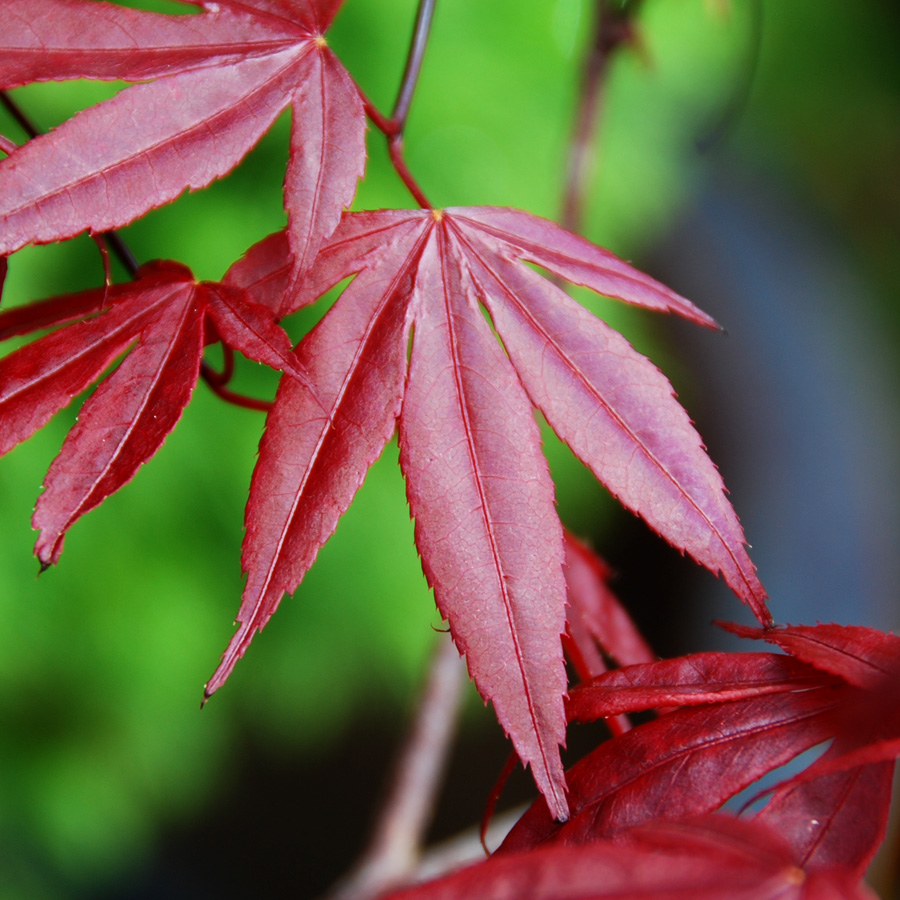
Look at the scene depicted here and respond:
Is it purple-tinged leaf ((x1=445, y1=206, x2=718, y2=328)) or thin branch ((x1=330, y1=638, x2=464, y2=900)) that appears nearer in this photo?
purple-tinged leaf ((x1=445, y1=206, x2=718, y2=328))

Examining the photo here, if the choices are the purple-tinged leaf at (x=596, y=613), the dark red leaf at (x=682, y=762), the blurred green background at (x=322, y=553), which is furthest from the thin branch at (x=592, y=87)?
the dark red leaf at (x=682, y=762)

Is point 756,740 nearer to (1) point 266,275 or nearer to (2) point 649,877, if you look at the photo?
(2) point 649,877

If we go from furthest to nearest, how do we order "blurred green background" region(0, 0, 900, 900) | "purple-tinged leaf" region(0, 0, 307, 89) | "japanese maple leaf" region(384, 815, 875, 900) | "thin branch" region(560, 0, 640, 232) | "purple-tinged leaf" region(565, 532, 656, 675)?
"blurred green background" region(0, 0, 900, 900) < "thin branch" region(560, 0, 640, 232) < "purple-tinged leaf" region(565, 532, 656, 675) < "purple-tinged leaf" region(0, 0, 307, 89) < "japanese maple leaf" region(384, 815, 875, 900)

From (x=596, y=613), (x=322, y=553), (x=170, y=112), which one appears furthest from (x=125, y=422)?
(x=322, y=553)

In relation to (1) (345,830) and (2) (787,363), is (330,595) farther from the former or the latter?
(2) (787,363)

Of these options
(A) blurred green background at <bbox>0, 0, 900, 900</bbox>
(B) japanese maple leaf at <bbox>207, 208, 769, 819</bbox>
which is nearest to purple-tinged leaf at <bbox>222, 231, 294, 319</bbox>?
(B) japanese maple leaf at <bbox>207, 208, 769, 819</bbox>

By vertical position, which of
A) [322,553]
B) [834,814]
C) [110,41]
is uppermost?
[110,41]

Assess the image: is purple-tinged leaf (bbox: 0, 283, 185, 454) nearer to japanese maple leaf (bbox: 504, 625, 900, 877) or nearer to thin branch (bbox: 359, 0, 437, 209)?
thin branch (bbox: 359, 0, 437, 209)
